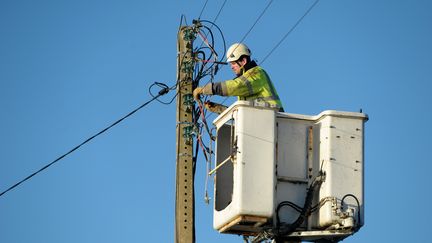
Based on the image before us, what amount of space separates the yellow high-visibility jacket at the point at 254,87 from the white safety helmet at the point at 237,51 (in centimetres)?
54

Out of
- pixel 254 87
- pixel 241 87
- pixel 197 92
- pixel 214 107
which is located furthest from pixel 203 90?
pixel 254 87

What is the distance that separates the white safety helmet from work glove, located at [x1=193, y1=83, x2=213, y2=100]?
49 centimetres

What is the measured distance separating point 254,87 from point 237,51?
0.82m

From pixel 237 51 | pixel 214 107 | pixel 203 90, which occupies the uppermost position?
pixel 237 51

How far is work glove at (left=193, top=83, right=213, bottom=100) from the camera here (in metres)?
15.7

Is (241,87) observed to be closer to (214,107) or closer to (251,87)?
(251,87)

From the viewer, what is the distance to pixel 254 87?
15195mm

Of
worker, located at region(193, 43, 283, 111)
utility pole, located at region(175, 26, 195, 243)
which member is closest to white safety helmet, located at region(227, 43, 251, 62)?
worker, located at region(193, 43, 283, 111)

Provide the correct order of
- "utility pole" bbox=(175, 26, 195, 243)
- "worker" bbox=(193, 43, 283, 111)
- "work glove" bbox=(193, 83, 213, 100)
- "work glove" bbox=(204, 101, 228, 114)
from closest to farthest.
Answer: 1. "worker" bbox=(193, 43, 283, 111)
2. "work glove" bbox=(193, 83, 213, 100)
3. "utility pole" bbox=(175, 26, 195, 243)
4. "work glove" bbox=(204, 101, 228, 114)

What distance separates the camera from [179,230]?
52.5ft

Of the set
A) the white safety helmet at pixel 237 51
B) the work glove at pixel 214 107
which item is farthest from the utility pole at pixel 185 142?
the white safety helmet at pixel 237 51

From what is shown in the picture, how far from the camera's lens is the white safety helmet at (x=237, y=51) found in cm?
1580

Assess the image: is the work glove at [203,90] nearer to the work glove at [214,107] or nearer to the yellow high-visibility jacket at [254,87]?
the work glove at [214,107]

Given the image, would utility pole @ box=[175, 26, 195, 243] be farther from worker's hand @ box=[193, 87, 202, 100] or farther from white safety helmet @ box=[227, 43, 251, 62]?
white safety helmet @ box=[227, 43, 251, 62]
